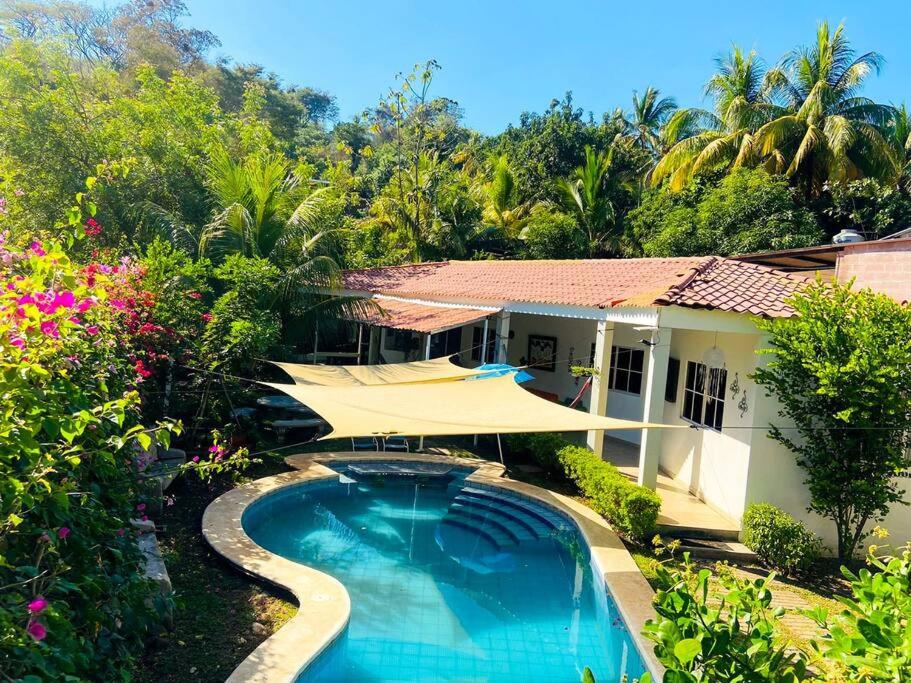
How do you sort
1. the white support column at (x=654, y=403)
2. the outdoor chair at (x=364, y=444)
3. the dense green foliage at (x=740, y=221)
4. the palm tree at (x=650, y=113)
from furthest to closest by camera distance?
the palm tree at (x=650, y=113)
the dense green foliage at (x=740, y=221)
the outdoor chair at (x=364, y=444)
the white support column at (x=654, y=403)

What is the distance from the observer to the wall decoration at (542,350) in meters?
19.9

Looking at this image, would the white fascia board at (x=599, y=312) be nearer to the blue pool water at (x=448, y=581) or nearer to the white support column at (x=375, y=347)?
the blue pool water at (x=448, y=581)

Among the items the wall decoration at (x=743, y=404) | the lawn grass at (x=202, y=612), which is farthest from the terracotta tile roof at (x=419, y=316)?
the lawn grass at (x=202, y=612)

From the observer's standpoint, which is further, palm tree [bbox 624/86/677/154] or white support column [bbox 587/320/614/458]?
palm tree [bbox 624/86/677/154]

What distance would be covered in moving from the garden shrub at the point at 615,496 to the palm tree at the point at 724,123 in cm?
1637

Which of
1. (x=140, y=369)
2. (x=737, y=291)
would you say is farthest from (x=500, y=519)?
(x=140, y=369)

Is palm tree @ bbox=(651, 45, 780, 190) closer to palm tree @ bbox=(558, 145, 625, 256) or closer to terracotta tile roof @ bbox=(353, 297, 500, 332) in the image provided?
palm tree @ bbox=(558, 145, 625, 256)

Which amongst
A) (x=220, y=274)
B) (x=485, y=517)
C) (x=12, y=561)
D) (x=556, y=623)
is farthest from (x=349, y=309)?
(x=12, y=561)

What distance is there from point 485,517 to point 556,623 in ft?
12.6

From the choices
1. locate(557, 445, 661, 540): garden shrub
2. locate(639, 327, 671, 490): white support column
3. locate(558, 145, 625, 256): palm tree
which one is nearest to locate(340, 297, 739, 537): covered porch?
locate(639, 327, 671, 490): white support column

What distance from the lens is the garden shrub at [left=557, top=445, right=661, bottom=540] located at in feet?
32.2

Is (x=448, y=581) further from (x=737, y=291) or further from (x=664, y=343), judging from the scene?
(x=737, y=291)

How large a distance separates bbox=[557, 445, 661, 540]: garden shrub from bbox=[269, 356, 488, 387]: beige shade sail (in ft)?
9.51

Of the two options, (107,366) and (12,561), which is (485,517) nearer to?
(107,366)
